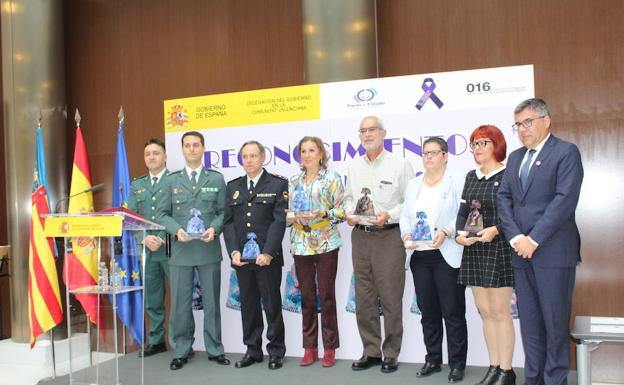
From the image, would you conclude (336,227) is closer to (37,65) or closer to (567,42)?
(567,42)

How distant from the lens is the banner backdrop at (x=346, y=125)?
382cm

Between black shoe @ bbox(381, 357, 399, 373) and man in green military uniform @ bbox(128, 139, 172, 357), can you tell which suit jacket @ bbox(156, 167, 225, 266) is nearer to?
man in green military uniform @ bbox(128, 139, 172, 357)

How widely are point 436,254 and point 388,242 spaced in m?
0.35

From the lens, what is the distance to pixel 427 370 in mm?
3666

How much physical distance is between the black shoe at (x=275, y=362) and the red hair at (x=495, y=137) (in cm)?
202

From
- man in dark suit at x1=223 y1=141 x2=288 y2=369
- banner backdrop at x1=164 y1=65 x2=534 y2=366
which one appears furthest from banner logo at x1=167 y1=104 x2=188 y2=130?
man in dark suit at x1=223 y1=141 x2=288 y2=369

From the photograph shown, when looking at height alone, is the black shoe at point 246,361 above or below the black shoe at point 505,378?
below

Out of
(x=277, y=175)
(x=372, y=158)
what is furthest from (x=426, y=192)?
(x=277, y=175)

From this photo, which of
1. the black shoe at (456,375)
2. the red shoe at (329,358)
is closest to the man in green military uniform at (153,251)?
the red shoe at (329,358)

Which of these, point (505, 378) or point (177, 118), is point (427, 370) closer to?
point (505, 378)

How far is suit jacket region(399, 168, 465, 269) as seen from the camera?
3.52m

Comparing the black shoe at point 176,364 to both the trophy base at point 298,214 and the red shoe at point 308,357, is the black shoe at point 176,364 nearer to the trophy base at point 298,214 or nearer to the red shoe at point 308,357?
the red shoe at point 308,357

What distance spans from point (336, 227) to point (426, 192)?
2.28 ft

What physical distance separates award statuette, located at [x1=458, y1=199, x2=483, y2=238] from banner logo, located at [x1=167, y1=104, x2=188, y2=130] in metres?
2.42
